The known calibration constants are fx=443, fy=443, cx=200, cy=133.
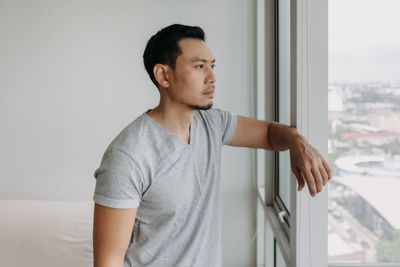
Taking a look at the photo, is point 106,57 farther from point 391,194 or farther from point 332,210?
point 391,194

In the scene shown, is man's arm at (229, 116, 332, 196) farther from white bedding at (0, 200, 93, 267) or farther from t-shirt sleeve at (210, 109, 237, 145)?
white bedding at (0, 200, 93, 267)

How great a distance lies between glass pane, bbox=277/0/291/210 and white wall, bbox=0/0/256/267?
0.43 meters

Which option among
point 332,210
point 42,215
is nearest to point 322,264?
point 332,210

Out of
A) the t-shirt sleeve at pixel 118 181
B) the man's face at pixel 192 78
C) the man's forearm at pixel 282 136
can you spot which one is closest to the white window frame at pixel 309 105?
the man's forearm at pixel 282 136

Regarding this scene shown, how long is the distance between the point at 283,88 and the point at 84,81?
1.16 m

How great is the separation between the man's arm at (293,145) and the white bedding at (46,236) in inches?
44.7

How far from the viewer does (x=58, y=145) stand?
2561 mm

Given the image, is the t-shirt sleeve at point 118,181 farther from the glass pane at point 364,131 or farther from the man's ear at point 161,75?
→ the glass pane at point 364,131

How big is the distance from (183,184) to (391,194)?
557 mm

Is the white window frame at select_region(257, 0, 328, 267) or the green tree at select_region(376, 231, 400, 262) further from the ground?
the white window frame at select_region(257, 0, 328, 267)

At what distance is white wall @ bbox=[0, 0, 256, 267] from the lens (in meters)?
2.48


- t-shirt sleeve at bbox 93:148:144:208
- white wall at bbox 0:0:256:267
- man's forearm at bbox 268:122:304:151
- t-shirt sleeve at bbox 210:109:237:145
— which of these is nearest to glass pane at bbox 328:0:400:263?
man's forearm at bbox 268:122:304:151

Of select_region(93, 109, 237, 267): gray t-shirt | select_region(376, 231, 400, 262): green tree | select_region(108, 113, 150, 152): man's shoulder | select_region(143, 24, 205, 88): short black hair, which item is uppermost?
select_region(143, 24, 205, 88): short black hair

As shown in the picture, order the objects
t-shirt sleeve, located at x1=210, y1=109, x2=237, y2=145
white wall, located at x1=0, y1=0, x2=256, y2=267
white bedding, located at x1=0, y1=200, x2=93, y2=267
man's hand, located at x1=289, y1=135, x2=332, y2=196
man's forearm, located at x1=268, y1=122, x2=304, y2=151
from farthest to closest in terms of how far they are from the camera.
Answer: white wall, located at x1=0, y1=0, x2=256, y2=267 < white bedding, located at x1=0, y1=200, x2=93, y2=267 < t-shirt sleeve, located at x1=210, y1=109, x2=237, y2=145 < man's forearm, located at x1=268, y1=122, x2=304, y2=151 < man's hand, located at x1=289, y1=135, x2=332, y2=196
